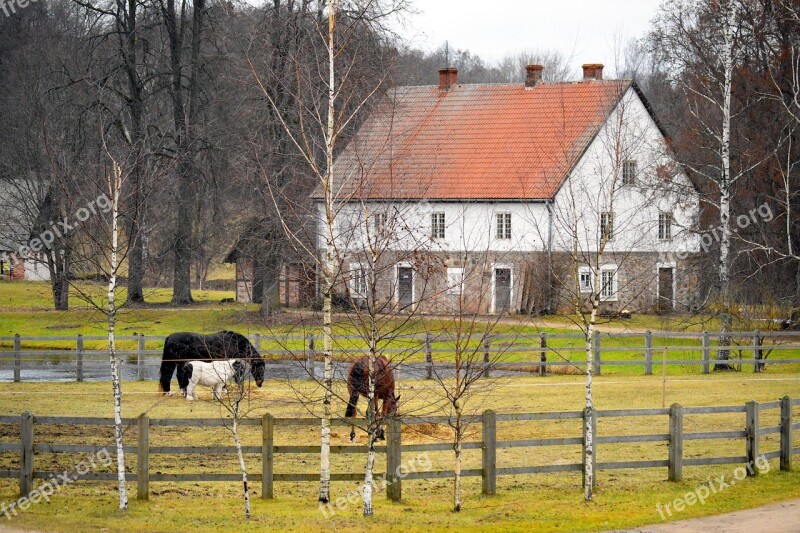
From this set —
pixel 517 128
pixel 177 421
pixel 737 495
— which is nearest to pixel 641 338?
pixel 517 128

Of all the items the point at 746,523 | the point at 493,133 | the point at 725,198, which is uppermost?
the point at 493,133

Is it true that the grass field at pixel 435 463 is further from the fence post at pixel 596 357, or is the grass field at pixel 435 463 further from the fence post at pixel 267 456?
the fence post at pixel 596 357

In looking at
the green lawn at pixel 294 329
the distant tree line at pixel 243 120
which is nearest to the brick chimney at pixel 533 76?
the distant tree line at pixel 243 120

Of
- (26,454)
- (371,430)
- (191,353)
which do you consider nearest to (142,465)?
(26,454)

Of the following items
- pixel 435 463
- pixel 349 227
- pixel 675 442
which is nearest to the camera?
pixel 675 442

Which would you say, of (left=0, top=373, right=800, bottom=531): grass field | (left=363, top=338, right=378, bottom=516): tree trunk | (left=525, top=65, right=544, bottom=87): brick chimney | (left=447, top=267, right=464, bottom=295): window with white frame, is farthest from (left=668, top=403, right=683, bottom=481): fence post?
(left=525, top=65, right=544, bottom=87): brick chimney

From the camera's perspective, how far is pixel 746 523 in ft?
46.7

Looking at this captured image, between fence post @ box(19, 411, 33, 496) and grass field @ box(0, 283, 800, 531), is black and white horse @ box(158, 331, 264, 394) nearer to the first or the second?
grass field @ box(0, 283, 800, 531)

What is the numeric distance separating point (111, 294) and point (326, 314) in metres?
2.95

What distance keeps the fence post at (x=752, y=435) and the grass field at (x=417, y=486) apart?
215 millimetres

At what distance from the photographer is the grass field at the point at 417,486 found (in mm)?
13992

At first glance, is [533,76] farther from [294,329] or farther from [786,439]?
[786,439]

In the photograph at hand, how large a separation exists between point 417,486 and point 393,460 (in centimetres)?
162

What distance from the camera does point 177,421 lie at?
49.2 feet
